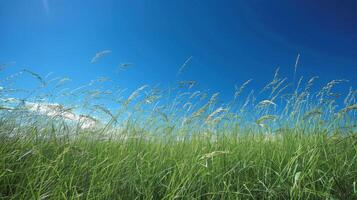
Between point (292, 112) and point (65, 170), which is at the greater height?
point (292, 112)

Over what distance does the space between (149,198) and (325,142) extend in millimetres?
1536

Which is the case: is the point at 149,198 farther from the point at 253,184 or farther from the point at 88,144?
the point at 88,144

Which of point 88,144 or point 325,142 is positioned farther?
point 88,144

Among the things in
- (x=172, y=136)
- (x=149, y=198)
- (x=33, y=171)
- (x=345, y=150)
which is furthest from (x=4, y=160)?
(x=345, y=150)

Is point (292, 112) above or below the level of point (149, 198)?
above

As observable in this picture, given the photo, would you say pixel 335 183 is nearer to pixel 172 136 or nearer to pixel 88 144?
pixel 172 136

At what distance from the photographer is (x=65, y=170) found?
2.89 meters

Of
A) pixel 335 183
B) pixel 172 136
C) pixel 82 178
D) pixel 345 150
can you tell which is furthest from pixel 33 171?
pixel 345 150

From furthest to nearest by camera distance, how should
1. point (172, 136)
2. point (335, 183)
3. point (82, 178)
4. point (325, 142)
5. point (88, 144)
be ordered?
point (172, 136), point (88, 144), point (325, 142), point (82, 178), point (335, 183)

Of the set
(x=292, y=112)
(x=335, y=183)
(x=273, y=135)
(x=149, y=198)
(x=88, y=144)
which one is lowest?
(x=149, y=198)

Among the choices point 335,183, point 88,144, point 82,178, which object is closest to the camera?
point 335,183

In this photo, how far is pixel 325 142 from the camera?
3.11 meters

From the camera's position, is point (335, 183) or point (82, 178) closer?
point (335, 183)

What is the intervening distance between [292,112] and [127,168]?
7.44 feet
